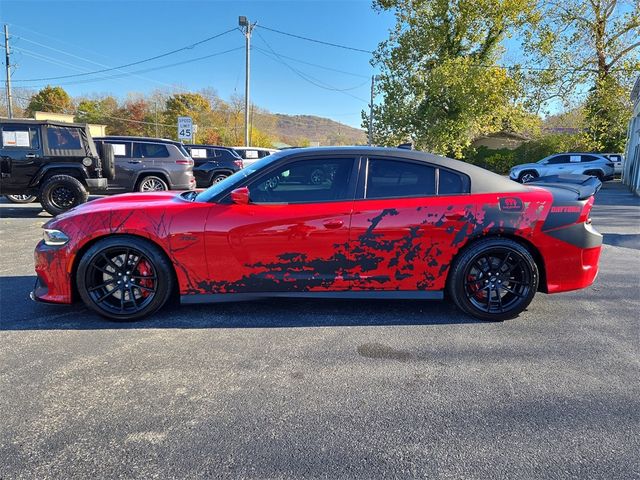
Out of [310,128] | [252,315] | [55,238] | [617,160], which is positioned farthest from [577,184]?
[310,128]

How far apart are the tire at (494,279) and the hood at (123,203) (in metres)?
2.71

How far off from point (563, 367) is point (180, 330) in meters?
2.97

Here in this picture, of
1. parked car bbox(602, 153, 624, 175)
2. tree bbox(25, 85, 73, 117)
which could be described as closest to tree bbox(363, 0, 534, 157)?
parked car bbox(602, 153, 624, 175)

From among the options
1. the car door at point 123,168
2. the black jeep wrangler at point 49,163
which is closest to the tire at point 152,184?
the car door at point 123,168

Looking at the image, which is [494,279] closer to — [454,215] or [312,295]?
[454,215]

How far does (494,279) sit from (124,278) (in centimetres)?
329

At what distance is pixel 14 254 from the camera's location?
593cm

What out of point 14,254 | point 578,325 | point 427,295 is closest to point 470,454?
point 427,295

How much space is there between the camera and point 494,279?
3.77m

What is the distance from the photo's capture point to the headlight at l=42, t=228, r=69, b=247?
349cm

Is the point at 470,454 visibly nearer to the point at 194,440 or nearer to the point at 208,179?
the point at 194,440

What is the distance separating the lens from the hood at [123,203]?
3606mm

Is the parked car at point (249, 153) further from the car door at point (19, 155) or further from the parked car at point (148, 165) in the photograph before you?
the car door at point (19, 155)

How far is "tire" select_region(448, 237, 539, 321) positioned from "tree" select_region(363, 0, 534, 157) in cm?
2003
